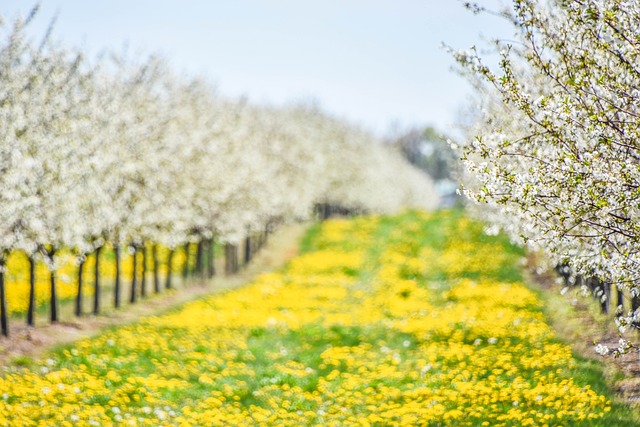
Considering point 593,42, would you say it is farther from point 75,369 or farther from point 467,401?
point 75,369

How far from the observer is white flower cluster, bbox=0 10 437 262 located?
17703 mm

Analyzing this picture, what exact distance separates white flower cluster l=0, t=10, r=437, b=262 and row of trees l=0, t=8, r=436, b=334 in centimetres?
5

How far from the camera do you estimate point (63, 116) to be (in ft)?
66.9

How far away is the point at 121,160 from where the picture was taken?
2564cm

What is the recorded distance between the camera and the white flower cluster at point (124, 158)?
17.7m

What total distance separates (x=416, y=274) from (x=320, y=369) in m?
19.6

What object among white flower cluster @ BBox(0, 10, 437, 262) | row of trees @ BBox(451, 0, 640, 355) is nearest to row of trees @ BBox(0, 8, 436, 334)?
white flower cluster @ BBox(0, 10, 437, 262)

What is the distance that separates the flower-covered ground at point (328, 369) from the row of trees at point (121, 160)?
422 centimetres

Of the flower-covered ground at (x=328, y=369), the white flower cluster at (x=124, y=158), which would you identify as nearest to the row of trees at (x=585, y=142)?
the flower-covered ground at (x=328, y=369)

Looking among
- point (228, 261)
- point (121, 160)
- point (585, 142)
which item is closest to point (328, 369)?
point (585, 142)

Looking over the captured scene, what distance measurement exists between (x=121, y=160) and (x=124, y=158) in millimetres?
225

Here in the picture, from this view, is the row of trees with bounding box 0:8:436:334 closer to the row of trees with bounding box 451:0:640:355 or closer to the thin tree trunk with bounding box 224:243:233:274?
the thin tree trunk with bounding box 224:243:233:274

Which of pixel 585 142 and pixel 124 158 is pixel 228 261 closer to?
pixel 124 158

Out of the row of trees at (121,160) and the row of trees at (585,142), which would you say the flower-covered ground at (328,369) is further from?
the row of trees at (121,160)
